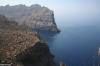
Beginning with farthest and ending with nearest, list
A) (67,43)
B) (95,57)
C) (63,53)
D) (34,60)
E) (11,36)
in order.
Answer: (67,43), (63,53), (95,57), (11,36), (34,60)

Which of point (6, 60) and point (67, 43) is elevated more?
point (6, 60)

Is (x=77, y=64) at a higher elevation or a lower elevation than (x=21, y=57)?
lower

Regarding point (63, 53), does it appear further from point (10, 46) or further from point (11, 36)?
point (10, 46)

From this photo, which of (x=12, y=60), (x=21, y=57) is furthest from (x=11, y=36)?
(x=12, y=60)

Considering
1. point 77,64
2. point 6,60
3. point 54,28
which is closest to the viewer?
point 6,60

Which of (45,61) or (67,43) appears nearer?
(45,61)

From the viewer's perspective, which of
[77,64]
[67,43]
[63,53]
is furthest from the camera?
[67,43]

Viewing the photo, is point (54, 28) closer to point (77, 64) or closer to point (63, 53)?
point (63, 53)

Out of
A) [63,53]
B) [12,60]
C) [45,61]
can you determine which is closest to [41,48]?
[45,61]

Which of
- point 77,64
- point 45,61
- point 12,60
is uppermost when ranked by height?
point 12,60
